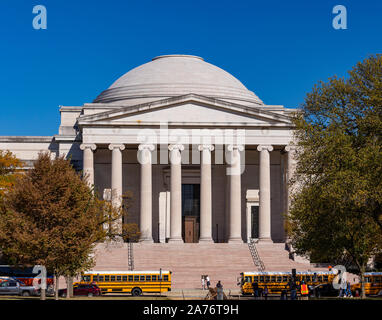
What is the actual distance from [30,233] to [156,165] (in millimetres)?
42028

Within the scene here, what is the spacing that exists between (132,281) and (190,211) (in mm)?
27241

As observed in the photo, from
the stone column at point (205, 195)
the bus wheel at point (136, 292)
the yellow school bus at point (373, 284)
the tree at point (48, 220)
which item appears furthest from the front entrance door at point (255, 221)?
the tree at point (48, 220)

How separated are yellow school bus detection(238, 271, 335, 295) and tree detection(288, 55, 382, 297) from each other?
430 inches

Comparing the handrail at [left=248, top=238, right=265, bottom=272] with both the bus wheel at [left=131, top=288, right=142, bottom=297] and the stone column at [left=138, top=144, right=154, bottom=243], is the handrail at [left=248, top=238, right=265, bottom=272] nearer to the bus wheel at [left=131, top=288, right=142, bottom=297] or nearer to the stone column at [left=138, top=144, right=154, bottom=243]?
the stone column at [left=138, top=144, right=154, bottom=243]

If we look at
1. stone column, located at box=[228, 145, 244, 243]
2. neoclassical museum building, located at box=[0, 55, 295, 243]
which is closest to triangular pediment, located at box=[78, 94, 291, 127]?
neoclassical museum building, located at box=[0, 55, 295, 243]

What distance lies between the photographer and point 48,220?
43.3 m

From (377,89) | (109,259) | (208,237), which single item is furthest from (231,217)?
(377,89)

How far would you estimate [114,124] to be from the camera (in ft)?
255

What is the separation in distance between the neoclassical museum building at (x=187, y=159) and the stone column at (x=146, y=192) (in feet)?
0.37

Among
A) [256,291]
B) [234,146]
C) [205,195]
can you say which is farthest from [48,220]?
[234,146]

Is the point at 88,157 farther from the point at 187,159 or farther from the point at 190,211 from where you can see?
the point at 190,211

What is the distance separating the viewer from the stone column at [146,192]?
77.5m

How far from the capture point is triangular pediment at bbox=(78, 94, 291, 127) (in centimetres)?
7794

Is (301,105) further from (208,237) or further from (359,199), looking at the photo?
(208,237)
